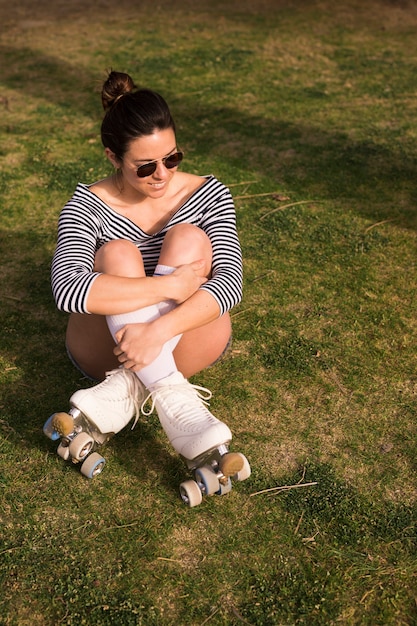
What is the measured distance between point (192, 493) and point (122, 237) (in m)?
1.52

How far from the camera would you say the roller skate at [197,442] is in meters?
3.24

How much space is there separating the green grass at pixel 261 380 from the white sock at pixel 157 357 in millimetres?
478

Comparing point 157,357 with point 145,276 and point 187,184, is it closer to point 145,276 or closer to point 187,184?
point 145,276

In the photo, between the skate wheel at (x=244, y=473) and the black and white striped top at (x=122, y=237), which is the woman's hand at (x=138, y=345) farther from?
the skate wheel at (x=244, y=473)

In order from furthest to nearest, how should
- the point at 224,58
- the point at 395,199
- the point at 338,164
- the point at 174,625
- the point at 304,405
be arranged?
the point at 224,58 → the point at 338,164 → the point at 395,199 → the point at 304,405 → the point at 174,625

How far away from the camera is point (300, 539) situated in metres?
3.28

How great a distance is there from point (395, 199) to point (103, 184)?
291 centimetres

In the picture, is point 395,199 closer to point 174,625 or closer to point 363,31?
point 174,625

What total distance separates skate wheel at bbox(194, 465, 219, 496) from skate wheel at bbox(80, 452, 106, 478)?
53 centimetres

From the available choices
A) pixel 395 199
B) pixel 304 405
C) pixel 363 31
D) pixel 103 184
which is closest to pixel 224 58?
pixel 363 31

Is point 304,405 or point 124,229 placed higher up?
point 124,229

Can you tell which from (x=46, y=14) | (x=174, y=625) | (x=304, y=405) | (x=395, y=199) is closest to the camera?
(x=174, y=625)

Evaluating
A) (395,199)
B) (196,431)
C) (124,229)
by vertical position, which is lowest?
(395,199)

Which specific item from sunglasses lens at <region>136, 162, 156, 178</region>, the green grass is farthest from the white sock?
sunglasses lens at <region>136, 162, 156, 178</region>
